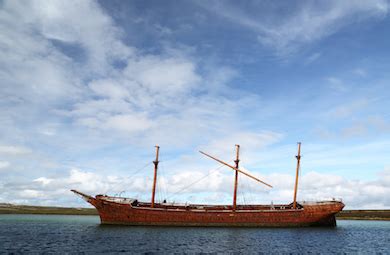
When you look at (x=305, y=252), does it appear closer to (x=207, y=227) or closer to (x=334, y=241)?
(x=334, y=241)

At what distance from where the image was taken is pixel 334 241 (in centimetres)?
3731

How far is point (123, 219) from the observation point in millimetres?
51750

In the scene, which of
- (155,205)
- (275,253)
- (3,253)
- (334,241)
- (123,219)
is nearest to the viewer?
(3,253)

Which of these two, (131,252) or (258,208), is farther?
(258,208)

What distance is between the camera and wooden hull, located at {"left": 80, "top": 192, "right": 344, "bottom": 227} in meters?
51.5

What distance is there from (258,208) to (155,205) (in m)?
18.5

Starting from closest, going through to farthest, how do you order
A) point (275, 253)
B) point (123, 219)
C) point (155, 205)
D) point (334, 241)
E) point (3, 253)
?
point (3, 253)
point (275, 253)
point (334, 241)
point (123, 219)
point (155, 205)

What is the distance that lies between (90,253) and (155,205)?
29.0 metres

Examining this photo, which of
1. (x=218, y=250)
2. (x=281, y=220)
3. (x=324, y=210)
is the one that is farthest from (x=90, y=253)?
(x=324, y=210)

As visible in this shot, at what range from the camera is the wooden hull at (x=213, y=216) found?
169ft

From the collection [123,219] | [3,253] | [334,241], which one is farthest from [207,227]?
[3,253]

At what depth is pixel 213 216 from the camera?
52.1m

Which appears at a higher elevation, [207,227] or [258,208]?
[258,208]

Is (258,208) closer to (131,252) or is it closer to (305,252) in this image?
(305,252)
